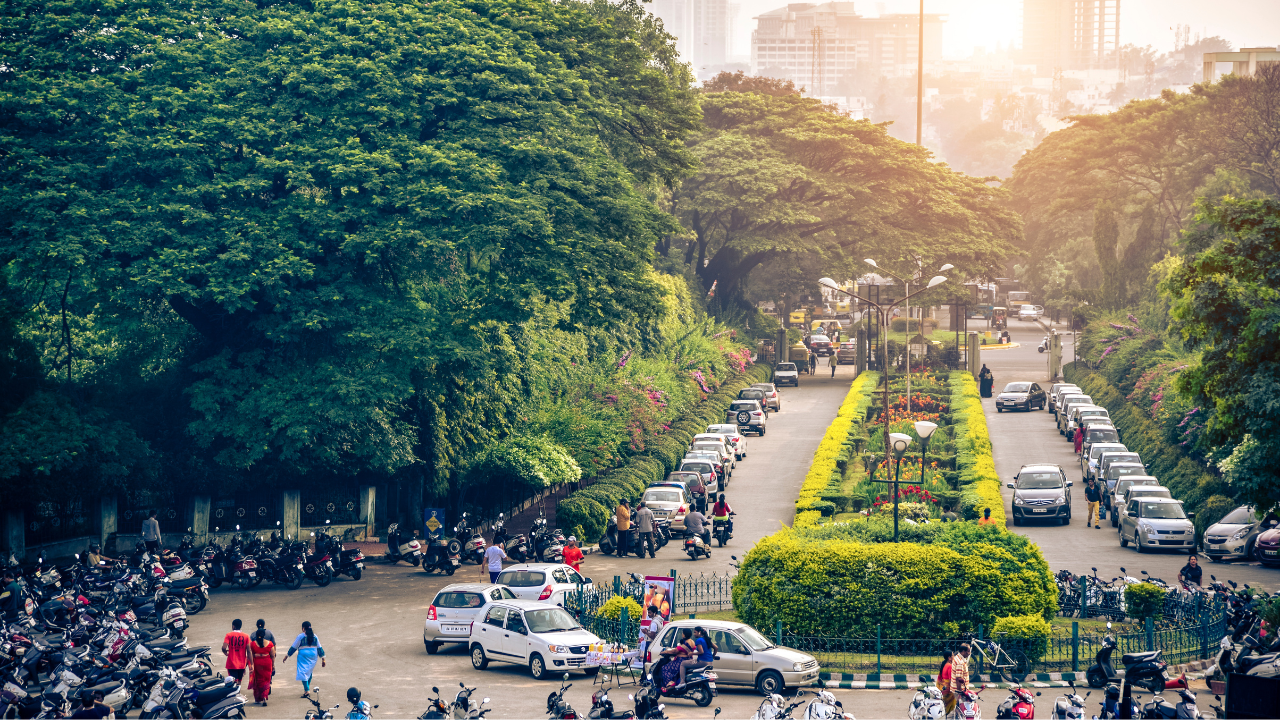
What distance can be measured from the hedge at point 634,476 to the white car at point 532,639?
1161 centimetres

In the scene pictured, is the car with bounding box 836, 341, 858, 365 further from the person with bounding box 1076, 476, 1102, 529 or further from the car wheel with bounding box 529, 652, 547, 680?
the car wheel with bounding box 529, 652, 547, 680

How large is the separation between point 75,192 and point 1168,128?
63.4 metres

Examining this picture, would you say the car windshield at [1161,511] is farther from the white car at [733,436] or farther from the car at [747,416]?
the car at [747,416]

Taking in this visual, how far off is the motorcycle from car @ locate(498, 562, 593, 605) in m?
6.95

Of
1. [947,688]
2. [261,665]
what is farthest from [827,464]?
[261,665]

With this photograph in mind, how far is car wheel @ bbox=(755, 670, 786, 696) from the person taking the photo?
20.2 m

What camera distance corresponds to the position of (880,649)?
72.9ft

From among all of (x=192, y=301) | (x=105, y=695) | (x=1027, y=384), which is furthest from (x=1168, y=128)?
(x=105, y=695)

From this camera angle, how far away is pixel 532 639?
22.0 meters

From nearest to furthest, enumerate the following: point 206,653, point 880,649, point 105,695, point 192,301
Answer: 1. point 105,695
2. point 206,653
3. point 880,649
4. point 192,301

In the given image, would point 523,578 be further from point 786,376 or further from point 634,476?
point 786,376

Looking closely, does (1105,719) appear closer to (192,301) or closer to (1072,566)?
(1072,566)

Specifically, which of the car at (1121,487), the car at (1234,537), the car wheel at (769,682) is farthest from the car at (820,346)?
the car wheel at (769,682)

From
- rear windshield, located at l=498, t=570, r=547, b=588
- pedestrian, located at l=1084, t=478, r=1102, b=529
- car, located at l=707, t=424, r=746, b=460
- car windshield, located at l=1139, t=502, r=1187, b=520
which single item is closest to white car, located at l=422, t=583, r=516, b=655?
rear windshield, located at l=498, t=570, r=547, b=588
